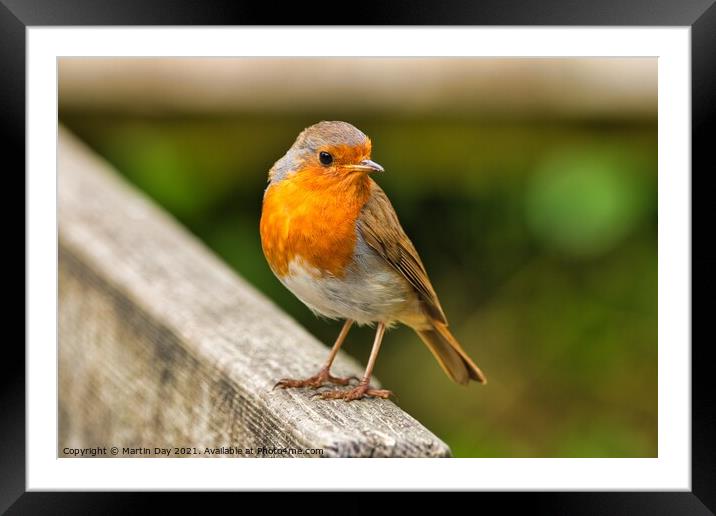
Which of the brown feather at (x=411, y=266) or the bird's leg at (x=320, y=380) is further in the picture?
the brown feather at (x=411, y=266)

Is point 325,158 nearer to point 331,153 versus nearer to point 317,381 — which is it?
point 331,153

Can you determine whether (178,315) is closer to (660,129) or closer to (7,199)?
(7,199)

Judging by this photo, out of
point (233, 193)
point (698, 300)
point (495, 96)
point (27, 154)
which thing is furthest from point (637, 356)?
point (27, 154)

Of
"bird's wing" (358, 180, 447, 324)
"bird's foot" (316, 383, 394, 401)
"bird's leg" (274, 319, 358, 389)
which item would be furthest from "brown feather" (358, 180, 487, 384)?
"bird's foot" (316, 383, 394, 401)

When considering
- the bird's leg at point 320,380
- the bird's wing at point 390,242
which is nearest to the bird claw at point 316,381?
the bird's leg at point 320,380

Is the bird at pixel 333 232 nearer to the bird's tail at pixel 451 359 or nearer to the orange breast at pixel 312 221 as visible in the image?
the orange breast at pixel 312 221

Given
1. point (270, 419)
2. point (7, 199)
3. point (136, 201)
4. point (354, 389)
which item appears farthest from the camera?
point (136, 201)
